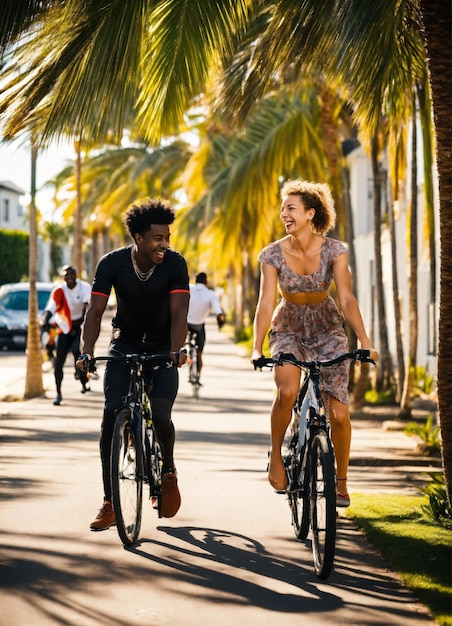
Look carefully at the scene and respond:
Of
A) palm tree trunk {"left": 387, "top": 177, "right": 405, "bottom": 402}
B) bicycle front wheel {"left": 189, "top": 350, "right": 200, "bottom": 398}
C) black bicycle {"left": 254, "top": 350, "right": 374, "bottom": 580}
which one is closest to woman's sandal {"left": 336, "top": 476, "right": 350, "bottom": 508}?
black bicycle {"left": 254, "top": 350, "right": 374, "bottom": 580}

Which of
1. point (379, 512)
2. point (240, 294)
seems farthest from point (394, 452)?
point (240, 294)

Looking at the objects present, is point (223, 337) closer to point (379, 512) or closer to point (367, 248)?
point (367, 248)

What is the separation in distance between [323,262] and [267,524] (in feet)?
6.08

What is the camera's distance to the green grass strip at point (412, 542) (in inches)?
237

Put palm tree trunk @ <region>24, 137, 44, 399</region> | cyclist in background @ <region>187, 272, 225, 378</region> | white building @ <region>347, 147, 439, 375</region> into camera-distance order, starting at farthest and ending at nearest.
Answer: white building @ <region>347, 147, 439, 375</region> → cyclist in background @ <region>187, 272, 225, 378</region> → palm tree trunk @ <region>24, 137, 44, 399</region>

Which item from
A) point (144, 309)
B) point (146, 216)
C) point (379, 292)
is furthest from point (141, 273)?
point (379, 292)

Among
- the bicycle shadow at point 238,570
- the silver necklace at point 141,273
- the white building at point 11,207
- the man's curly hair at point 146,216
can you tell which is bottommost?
the bicycle shadow at point 238,570

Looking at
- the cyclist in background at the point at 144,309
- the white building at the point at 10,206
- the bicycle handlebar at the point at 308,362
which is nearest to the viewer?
the bicycle handlebar at the point at 308,362

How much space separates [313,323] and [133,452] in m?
1.33

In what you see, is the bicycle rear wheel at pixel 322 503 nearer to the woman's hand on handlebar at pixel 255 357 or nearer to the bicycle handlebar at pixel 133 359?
the woman's hand on handlebar at pixel 255 357

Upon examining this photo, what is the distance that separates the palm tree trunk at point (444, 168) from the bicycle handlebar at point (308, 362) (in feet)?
5.15

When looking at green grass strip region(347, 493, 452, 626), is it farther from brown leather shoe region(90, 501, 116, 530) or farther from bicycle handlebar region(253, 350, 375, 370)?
brown leather shoe region(90, 501, 116, 530)

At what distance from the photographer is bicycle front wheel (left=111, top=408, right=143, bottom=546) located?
689 cm

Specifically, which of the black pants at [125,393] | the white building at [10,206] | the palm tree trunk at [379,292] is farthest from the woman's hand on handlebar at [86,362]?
the white building at [10,206]
